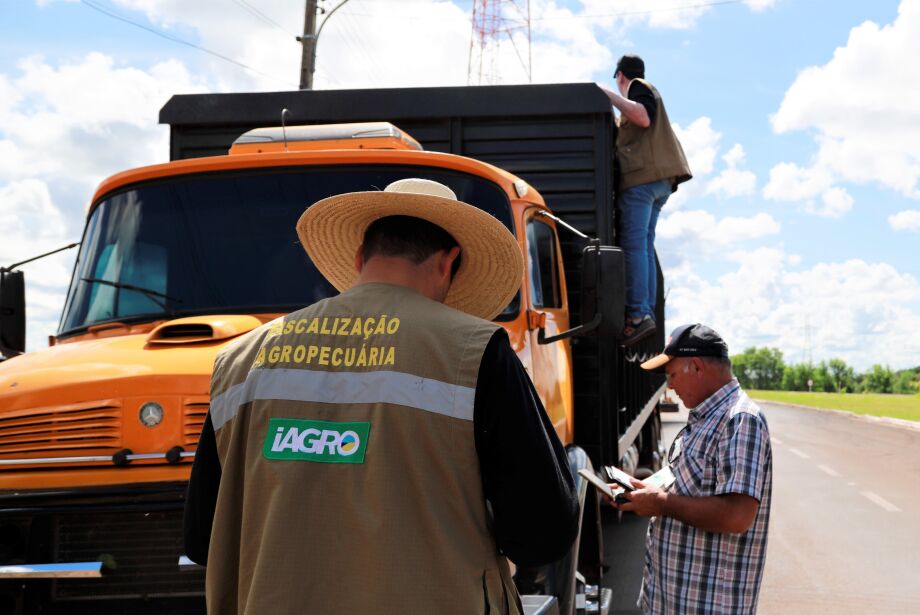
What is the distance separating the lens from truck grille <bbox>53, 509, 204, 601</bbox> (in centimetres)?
317

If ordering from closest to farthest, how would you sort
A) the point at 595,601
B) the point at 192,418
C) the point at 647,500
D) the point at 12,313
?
1. the point at 192,418
2. the point at 647,500
3. the point at 595,601
4. the point at 12,313

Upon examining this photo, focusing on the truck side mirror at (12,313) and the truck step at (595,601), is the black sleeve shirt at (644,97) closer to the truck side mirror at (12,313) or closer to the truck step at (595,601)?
the truck step at (595,601)

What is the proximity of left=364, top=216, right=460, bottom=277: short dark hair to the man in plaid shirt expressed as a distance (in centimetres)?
172

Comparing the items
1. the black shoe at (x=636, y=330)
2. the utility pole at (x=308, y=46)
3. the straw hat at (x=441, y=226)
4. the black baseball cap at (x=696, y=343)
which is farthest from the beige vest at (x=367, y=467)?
the utility pole at (x=308, y=46)

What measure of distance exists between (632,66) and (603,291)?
2401mm

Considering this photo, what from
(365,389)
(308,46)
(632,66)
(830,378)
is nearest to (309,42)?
(308,46)

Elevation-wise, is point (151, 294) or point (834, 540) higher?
point (151, 294)

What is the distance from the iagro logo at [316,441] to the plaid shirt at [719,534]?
1.90 m

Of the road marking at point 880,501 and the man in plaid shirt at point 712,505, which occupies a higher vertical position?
the man in plaid shirt at point 712,505

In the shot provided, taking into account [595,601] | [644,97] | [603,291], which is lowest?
[595,601]

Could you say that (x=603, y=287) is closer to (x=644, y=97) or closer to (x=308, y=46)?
(x=644, y=97)

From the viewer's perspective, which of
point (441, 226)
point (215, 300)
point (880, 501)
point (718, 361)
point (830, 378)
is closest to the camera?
point (441, 226)

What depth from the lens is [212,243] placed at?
4.09 m

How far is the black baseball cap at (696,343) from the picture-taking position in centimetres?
366
